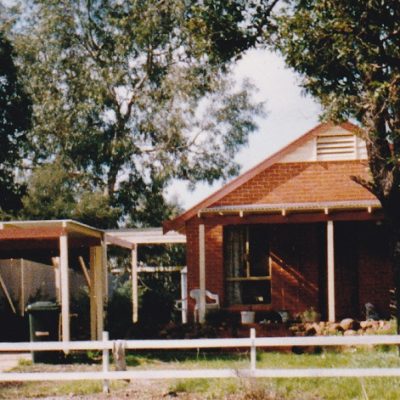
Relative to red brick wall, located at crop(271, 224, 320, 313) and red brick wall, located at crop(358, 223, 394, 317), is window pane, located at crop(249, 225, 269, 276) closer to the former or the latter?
red brick wall, located at crop(271, 224, 320, 313)

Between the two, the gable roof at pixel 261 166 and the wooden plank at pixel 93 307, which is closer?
the wooden plank at pixel 93 307

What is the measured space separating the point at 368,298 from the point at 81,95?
19505 mm

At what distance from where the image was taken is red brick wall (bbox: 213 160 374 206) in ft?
63.9

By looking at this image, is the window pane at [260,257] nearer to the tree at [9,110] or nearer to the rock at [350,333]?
the rock at [350,333]

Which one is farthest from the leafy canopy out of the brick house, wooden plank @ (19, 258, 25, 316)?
wooden plank @ (19, 258, 25, 316)

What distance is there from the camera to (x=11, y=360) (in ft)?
49.0

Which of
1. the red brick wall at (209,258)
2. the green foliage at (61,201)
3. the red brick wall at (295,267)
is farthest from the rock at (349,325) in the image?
the green foliage at (61,201)

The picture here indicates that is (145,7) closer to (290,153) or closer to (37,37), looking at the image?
(37,37)

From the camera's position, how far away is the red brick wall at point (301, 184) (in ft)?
63.9

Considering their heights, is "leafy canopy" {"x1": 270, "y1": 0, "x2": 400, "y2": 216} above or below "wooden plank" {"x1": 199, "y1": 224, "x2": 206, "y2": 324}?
above

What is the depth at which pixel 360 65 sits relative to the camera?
11945 millimetres

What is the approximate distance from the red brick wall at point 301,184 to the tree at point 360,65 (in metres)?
5.94

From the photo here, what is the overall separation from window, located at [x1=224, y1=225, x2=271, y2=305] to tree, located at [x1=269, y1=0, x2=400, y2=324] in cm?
729

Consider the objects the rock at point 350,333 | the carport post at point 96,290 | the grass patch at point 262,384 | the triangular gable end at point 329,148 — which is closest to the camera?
the grass patch at point 262,384
